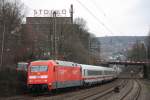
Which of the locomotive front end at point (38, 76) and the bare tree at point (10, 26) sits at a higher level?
the bare tree at point (10, 26)

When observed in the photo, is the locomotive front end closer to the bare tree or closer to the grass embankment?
the grass embankment

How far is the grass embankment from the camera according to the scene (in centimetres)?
3159

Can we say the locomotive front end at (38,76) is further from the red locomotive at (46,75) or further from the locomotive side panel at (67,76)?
the locomotive side panel at (67,76)

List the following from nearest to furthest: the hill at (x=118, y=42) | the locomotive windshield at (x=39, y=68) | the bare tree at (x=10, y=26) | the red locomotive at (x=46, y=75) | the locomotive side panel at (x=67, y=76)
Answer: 1. the red locomotive at (x=46, y=75)
2. the locomotive windshield at (x=39, y=68)
3. the locomotive side panel at (x=67, y=76)
4. the bare tree at (x=10, y=26)
5. the hill at (x=118, y=42)

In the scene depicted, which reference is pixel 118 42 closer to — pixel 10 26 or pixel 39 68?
pixel 10 26

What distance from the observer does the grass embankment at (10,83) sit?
31.6 meters

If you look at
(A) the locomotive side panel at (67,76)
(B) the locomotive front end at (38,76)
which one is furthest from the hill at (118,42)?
(B) the locomotive front end at (38,76)

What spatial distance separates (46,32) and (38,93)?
38496 mm

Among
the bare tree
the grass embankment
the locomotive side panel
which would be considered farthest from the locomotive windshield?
the bare tree

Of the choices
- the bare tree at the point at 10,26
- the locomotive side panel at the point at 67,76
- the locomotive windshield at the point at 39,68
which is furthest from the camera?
the bare tree at the point at 10,26

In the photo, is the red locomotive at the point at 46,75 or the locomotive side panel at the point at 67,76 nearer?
the red locomotive at the point at 46,75

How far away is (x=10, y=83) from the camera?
1283 inches

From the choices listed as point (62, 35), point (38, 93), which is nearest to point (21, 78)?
point (38, 93)

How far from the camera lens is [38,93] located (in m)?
35.2
